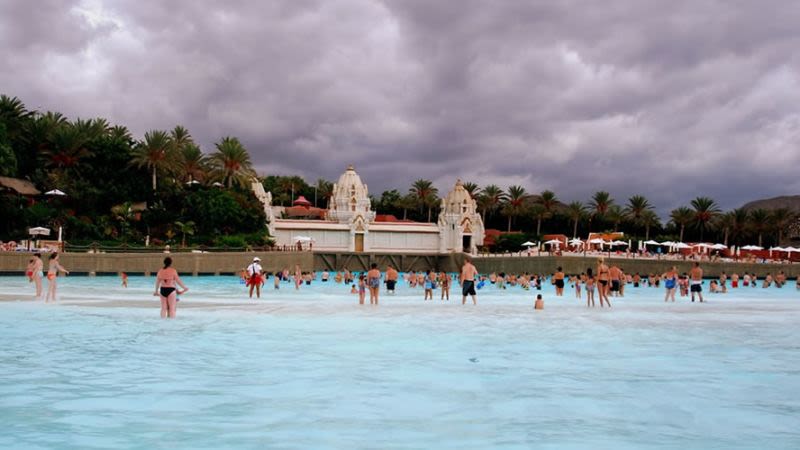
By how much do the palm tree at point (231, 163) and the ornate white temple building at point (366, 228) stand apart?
11.9 ft

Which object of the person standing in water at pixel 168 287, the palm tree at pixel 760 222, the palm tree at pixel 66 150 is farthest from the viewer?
the palm tree at pixel 760 222

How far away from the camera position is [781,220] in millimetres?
85625

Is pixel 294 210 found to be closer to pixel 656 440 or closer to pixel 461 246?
pixel 461 246

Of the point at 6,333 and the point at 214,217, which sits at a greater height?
the point at 214,217

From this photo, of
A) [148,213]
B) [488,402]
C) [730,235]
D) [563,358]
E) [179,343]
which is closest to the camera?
[488,402]

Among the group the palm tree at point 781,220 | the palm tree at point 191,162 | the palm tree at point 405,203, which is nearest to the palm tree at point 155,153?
the palm tree at point 191,162

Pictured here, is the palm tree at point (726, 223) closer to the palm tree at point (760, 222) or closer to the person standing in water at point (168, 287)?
the palm tree at point (760, 222)

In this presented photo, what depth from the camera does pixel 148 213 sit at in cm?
6638

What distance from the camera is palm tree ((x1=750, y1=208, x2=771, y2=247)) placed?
8650 centimetres

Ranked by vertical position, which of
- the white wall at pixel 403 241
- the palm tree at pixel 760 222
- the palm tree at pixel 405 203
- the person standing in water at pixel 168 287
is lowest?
the person standing in water at pixel 168 287

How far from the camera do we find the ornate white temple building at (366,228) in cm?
7819

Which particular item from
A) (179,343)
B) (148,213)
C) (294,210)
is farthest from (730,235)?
(179,343)

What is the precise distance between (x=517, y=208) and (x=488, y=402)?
307 ft

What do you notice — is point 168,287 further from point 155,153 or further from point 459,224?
point 459,224
